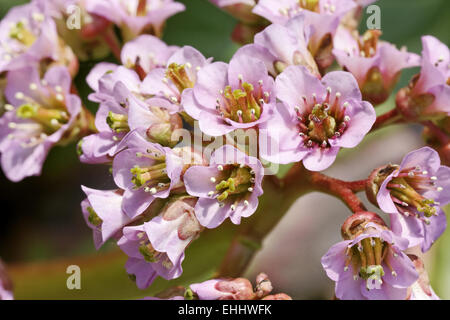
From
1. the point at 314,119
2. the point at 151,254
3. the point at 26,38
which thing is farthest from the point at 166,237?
the point at 26,38

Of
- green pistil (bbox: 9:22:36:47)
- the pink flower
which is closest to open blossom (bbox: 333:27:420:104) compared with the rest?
the pink flower

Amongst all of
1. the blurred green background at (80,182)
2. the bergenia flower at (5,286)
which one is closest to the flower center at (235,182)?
the bergenia flower at (5,286)

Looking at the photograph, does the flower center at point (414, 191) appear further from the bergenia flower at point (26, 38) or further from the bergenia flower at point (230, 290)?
the bergenia flower at point (26, 38)

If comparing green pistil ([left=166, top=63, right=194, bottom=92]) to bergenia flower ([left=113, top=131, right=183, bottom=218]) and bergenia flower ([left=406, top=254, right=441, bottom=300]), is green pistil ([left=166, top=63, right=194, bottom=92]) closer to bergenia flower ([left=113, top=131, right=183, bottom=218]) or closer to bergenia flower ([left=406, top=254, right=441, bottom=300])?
bergenia flower ([left=113, top=131, right=183, bottom=218])

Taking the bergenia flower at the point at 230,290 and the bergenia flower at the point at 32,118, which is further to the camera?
the bergenia flower at the point at 32,118

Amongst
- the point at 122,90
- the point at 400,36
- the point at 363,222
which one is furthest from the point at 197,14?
the point at 363,222
